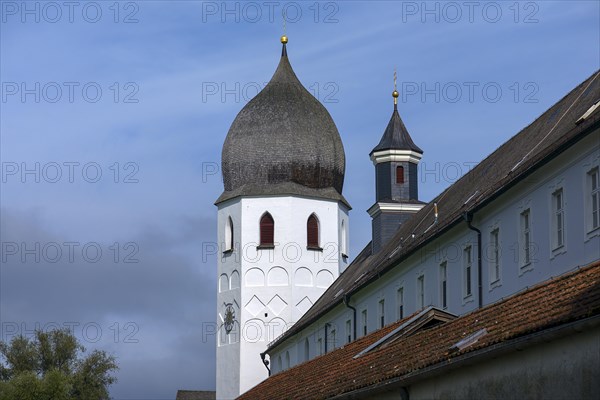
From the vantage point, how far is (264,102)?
7112 cm

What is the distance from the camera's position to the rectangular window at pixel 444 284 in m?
36.7

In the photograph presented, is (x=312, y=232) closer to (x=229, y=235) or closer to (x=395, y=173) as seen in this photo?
(x=229, y=235)

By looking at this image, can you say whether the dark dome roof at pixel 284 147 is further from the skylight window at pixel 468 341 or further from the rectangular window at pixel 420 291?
the skylight window at pixel 468 341

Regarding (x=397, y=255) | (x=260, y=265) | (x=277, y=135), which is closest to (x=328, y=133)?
(x=277, y=135)

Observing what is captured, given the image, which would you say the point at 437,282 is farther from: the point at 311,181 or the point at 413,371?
the point at 311,181

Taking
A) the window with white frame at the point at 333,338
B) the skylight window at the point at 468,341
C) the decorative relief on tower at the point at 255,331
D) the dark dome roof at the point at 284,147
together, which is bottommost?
the skylight window at the point at 468,341

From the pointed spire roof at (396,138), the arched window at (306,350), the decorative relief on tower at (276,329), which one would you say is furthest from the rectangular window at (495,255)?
the decorative relief on tower at (276,329)

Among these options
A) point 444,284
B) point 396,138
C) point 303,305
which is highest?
point 396,138

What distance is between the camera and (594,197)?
86.7 feet

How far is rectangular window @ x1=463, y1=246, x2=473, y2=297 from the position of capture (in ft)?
Answer: 114

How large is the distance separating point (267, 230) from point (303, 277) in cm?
293

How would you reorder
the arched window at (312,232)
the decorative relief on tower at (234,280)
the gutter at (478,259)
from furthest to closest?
the arched window at (312,232)
the decorative relief on tower at (234,280)
the gutter at (478,259)

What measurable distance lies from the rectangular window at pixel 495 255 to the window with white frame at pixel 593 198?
5.71 metres

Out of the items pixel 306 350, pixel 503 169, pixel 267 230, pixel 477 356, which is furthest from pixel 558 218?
pixel 267 230
